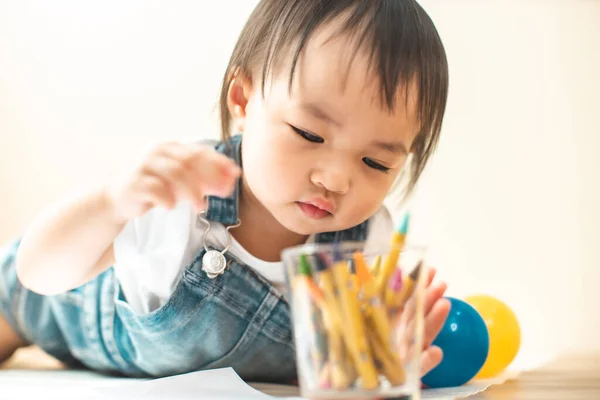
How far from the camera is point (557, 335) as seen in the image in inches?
53.4

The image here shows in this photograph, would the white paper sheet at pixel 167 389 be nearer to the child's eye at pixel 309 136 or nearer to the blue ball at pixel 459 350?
the blue ball at pixel 459 350

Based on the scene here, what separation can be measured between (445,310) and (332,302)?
26cm

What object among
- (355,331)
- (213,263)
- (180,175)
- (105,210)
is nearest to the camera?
(355,331)

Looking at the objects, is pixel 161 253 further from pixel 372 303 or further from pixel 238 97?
pixel 372 303

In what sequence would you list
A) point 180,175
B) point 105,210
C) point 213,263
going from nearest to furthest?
point 180,175 < point 105,210 < point 213,263

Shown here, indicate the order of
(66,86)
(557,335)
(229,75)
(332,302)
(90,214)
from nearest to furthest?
(332,302) < (90,214) < (229,75) < (557,335) < (66,86)

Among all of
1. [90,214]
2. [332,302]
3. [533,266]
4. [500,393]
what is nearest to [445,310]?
[500,393]

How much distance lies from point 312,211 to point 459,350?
22cm

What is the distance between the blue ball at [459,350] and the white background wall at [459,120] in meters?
0.54

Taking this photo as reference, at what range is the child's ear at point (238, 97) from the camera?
2.89ft

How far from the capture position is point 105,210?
2.45 ft

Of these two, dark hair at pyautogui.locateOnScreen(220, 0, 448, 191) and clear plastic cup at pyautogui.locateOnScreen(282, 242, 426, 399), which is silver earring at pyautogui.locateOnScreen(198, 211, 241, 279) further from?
clear plastic cup at pyautogui.locateOnScreen(282, 242, 426, 399)

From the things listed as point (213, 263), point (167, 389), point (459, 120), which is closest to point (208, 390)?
point (167, 389)

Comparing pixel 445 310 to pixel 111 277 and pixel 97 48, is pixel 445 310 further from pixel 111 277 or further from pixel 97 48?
pixel 97 48
